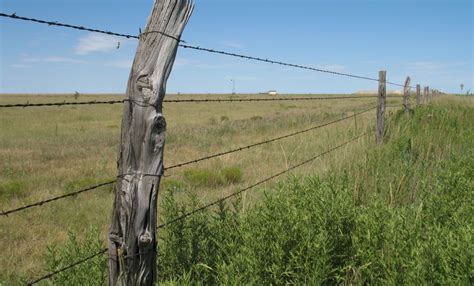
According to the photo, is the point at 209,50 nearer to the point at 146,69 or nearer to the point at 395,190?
the point at 146,69

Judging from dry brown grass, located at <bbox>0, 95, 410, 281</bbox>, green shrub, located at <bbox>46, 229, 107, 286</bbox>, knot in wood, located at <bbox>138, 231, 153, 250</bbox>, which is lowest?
dry brown grass, located at <bbox>0, 95, 410, 281</bbox>

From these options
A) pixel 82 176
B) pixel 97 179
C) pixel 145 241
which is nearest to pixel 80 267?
pixel 145 241

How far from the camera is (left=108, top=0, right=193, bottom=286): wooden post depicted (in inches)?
97.6

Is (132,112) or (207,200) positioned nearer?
(132,112)

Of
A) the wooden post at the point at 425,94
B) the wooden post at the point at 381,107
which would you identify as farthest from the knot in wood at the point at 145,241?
the wooden post at the point at 425,94

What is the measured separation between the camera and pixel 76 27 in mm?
2523

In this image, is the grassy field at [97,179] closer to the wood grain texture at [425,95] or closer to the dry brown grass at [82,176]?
the dry brown grass at [82,176]

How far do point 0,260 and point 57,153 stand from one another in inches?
351

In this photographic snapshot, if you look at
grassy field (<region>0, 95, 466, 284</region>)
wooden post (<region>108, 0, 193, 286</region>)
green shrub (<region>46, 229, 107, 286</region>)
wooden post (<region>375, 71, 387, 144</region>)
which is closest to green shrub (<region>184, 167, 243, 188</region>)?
grassy field (<region>0, 95, 466, 284</region>)

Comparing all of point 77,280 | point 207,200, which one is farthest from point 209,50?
A: point 207,200

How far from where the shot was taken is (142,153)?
8.17ft

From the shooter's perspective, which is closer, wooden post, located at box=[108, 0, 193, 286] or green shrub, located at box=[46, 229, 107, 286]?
Result: wooden post, located at box=[108, 0, 193, 286]

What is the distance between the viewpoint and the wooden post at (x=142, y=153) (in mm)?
2479

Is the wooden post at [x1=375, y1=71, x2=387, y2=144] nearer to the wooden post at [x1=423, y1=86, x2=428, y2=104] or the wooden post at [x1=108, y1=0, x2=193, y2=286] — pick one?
the wooden post at [x1=108, y1=0, x2=193, y2=286]
